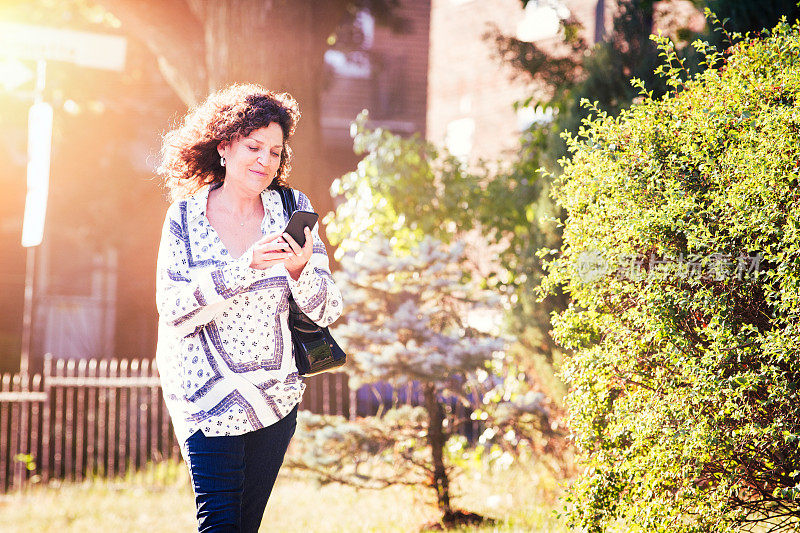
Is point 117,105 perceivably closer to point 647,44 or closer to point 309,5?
point 309,5

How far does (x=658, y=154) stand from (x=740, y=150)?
13.7 inches

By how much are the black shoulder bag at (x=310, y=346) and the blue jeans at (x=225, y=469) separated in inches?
9.6

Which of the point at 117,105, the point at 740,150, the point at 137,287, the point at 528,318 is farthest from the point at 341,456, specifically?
the point at 137,287

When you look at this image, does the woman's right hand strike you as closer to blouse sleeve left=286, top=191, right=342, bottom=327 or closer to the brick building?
blouse sleeve left=286, top=191, right=342, bottom=327

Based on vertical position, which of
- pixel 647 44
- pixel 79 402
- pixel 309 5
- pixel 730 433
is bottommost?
pixel 79 402

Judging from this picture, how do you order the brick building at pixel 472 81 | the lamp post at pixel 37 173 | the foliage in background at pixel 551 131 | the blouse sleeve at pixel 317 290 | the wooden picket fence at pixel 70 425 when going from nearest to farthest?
1. the blouse sleeve at pixel 317 290
2. the foliage in background at pixel 551 131
3. the lamp post at pixel 37 173
4. the wooden picket fence at pixel 70 425
5. the brick building at pixel 472 81

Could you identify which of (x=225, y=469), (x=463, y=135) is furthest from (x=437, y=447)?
(x=463, y=135)

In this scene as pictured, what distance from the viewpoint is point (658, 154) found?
344cm

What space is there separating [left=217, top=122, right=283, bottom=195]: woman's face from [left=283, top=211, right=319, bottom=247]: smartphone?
0.34 m

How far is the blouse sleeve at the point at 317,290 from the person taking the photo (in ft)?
9.49

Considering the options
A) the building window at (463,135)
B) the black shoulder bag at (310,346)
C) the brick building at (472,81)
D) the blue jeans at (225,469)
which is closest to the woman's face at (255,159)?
the black shoulder bag at (310,346)

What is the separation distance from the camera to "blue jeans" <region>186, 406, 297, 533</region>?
2816mm

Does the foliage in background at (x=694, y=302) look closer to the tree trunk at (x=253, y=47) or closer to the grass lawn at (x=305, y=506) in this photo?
the grass lawn at (x=305, y=506)

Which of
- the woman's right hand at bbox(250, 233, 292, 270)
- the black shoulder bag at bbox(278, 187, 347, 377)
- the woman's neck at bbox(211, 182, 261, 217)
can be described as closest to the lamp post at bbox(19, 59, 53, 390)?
the woman's neck at bbox(211, 182, 261, 217)
